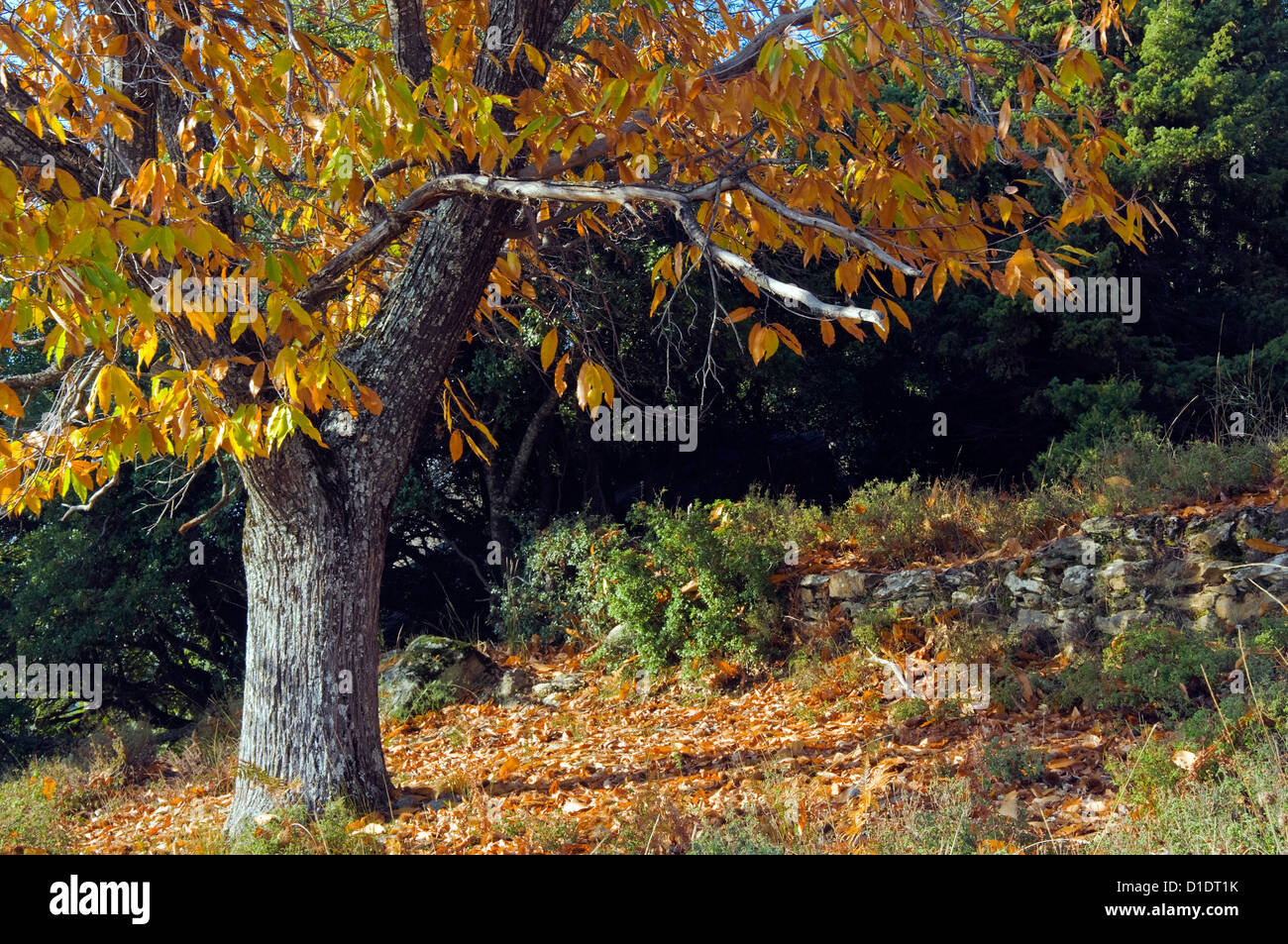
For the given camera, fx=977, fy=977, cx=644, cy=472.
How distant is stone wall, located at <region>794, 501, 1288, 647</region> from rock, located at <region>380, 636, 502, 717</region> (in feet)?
11.6

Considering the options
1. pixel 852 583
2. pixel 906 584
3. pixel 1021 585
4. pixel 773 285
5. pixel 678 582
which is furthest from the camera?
pixel 678 582

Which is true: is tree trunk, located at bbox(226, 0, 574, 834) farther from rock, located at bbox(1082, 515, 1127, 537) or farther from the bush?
rock, located at bbox(1082, 515, 1127, 537)

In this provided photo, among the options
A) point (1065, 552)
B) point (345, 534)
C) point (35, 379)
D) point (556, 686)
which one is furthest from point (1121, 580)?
point (35, 379)

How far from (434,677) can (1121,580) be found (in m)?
5.92

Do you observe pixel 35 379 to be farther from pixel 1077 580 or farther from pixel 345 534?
pixel 1077 580

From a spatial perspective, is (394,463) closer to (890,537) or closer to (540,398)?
(890,537)

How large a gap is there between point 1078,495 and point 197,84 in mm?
7281

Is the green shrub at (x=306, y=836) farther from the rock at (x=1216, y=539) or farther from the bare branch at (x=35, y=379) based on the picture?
the rock at (x=1216, y=539)

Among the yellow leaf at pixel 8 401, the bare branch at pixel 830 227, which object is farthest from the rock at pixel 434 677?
the bare branch at pixel 830 227

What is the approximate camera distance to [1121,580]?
7270mm

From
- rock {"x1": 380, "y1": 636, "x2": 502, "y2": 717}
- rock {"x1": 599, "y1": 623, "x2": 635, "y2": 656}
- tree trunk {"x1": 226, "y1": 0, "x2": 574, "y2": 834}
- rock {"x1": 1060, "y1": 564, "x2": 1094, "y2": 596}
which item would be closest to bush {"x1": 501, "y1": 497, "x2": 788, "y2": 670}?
rock {"x1": 599, "y1": 623, "x2": 635, "y2": 656}

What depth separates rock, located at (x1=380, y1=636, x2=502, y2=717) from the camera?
8859 millimetres

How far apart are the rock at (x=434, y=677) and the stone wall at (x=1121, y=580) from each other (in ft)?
11.6

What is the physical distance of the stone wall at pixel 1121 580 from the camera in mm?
6828
